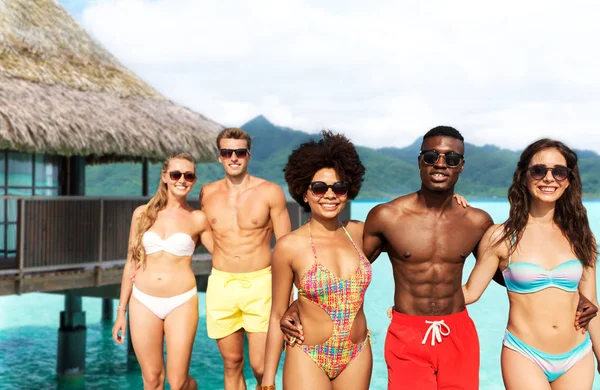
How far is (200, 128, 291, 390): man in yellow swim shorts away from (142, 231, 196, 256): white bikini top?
0.87 ft

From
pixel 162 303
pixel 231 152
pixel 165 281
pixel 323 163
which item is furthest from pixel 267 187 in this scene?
pixel 323 163

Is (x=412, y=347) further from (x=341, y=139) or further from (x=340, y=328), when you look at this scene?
(x=341, y=139)

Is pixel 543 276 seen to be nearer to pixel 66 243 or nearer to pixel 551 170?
pixel 551 170

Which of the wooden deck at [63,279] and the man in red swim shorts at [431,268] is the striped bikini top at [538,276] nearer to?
the man in red swim shorts at [431,268]

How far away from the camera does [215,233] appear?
575 centimetres

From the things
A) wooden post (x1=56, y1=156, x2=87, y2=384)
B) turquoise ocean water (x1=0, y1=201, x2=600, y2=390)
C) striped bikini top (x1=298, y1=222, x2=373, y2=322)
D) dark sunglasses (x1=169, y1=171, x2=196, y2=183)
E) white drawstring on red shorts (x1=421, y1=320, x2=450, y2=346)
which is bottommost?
turquoise ocean water (x1=0, y1=201, x2=600, y2=390)

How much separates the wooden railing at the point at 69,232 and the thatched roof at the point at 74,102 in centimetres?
90

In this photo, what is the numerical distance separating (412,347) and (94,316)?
30.6m

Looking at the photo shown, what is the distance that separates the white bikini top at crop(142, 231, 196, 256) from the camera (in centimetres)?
559

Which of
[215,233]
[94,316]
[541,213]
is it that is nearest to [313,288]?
[541,213]

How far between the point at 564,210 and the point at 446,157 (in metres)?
0.85

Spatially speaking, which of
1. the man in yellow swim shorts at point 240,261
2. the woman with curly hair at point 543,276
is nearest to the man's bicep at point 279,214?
the man in yellow swim shorts at point 240,261

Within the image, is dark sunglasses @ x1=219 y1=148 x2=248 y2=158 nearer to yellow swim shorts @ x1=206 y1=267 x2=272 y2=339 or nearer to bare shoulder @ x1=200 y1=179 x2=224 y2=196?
bare shoulder @ x1=200 y1=179 x2=224 y2=196

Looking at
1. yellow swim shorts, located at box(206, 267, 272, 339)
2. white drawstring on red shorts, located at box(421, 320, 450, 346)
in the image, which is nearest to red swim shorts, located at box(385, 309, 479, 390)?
white drawstring on red shorts, located at box(421, 320, 450, 346)
